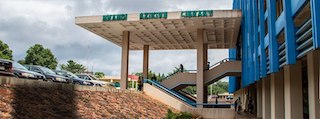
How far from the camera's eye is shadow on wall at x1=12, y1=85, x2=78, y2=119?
30.5 feet

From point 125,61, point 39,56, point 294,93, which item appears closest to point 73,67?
point 39,56

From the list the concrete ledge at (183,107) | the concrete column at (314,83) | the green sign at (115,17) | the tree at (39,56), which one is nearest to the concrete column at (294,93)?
the concrete column at (314,83)

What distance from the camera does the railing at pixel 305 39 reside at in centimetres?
742

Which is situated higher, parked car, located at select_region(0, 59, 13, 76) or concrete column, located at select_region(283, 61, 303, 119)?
parked car, located at select_region(0, 59, 13, 76)

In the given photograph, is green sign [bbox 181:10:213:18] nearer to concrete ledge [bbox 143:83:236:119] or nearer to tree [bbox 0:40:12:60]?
concrete ledge [bbox 143:83:236:119]

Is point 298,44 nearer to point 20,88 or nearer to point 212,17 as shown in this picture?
point 20,88

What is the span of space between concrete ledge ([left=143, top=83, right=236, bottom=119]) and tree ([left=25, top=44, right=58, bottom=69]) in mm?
39419

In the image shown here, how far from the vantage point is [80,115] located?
11.4m

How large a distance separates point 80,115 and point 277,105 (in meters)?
8.40

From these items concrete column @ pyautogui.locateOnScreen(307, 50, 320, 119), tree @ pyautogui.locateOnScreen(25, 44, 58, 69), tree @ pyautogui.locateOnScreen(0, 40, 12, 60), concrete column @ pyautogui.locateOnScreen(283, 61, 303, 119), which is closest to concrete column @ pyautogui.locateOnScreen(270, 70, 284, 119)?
concrete column @ pyautogui.locateOnScreen(283, 61, 303, 119)

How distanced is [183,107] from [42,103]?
46.3 feet

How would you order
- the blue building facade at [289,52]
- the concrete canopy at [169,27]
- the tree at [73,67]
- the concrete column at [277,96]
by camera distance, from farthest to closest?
the tree at [73,67]
the concrete canopy at [169,27]
the concrete column at [277,96]
the blue building facade at [289,52]

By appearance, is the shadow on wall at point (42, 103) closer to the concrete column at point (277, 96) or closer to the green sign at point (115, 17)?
the concrete column at point (277, 96)

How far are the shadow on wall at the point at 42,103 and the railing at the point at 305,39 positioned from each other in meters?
7.17
